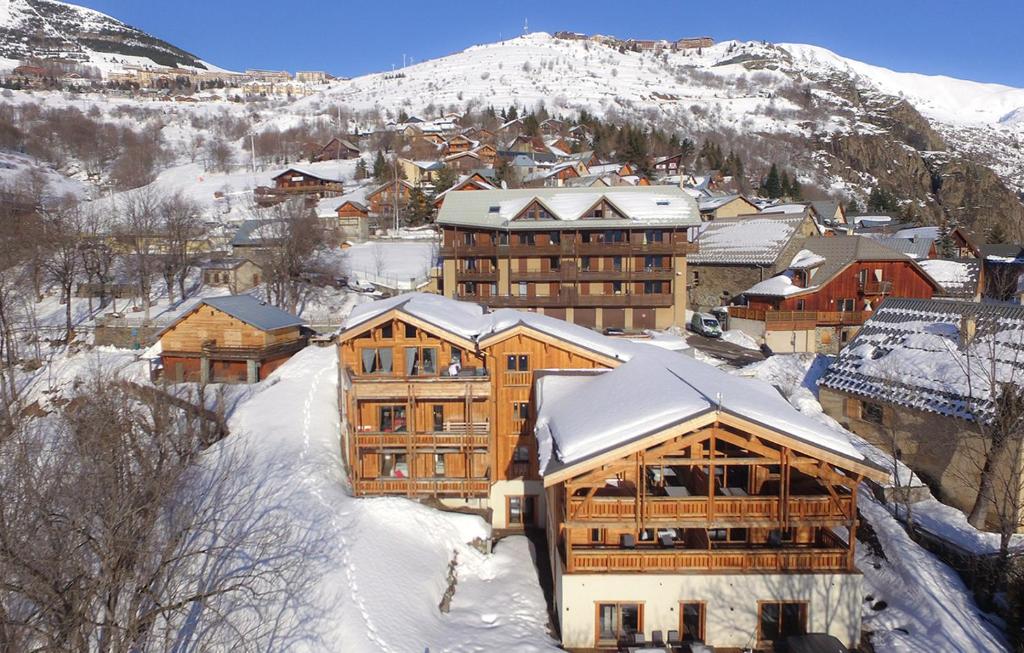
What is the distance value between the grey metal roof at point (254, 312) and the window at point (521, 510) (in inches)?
763

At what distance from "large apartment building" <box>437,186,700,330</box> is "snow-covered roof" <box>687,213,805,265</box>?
13.9 ft

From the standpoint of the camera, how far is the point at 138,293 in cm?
5119

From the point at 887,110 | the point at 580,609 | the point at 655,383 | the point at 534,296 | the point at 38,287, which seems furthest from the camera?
the point at 887,110

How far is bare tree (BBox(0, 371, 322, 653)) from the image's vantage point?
10.9 meters

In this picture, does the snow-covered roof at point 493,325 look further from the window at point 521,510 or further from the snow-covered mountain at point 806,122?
the snow-covered mountain at point 806,122

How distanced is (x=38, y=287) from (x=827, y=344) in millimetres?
57503

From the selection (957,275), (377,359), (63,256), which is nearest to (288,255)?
(63,256)

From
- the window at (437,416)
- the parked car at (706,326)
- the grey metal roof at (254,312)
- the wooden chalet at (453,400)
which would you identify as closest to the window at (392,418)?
the wooden chalet at (453,400)

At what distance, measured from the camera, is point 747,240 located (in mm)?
47125

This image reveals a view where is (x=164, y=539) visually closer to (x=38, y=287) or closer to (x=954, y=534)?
(x=954, y=534)

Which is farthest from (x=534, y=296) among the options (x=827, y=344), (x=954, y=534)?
(x=954, y=534)

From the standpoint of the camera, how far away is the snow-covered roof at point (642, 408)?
50.9 ft

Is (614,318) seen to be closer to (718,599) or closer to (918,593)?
(918,593)

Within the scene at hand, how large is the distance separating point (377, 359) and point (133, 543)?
12000mm
